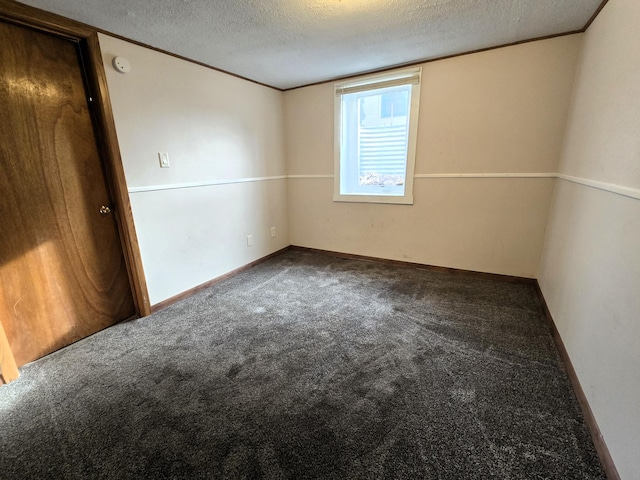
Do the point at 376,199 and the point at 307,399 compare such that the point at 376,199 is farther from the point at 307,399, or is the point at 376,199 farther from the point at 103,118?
the point at 103,118


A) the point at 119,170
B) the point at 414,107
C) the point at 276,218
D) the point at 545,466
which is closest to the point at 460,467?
the point at 545,466

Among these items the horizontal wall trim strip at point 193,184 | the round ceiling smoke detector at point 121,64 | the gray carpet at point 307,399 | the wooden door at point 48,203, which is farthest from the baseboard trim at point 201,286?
the round ceiling smoke detector at point 121,64

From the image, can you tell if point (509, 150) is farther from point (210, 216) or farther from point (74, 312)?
point (74, 312)

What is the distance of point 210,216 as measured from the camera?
2836 millimetres

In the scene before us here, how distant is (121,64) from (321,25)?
1.44 m

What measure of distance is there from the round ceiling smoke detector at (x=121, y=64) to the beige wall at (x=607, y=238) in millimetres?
2938

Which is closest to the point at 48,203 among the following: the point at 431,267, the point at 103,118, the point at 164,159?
the point at 103,118

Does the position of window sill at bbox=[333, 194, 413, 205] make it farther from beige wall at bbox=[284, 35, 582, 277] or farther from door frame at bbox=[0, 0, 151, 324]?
door frame at bbox=[0, 0, 151, 324]

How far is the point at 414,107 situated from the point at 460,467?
2865 millimetres

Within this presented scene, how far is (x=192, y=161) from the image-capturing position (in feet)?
8.51

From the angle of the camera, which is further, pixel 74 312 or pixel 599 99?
pixel 74 312

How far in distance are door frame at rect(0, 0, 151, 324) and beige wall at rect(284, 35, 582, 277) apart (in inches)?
83.7

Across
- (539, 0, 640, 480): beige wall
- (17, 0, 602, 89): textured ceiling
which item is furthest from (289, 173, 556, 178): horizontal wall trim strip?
(17, 0, 602, 89): textured ceiling

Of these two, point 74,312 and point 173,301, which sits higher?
point 74,312
